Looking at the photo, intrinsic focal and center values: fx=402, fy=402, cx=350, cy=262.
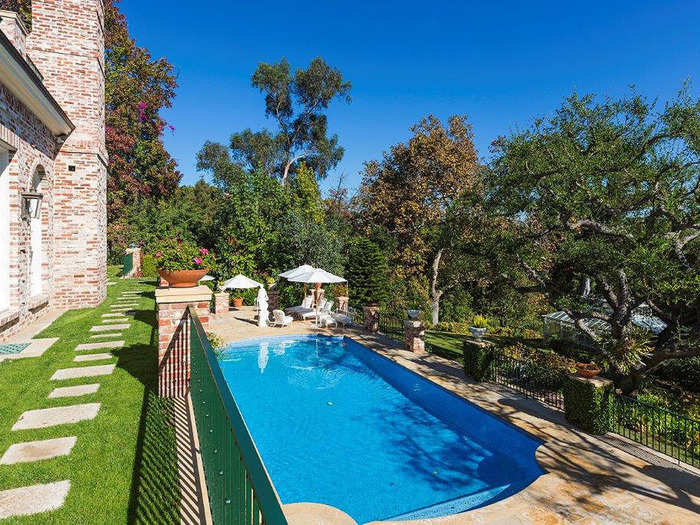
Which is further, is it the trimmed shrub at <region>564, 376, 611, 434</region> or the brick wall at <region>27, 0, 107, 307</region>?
the brick wall at <region>27, 0, 107, 307</region>

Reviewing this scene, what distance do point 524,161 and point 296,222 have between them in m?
12.7

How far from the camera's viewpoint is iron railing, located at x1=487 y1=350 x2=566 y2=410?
368 inches

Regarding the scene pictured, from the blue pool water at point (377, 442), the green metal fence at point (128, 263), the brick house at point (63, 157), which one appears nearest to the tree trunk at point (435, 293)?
the blue pool water at point (377, 442)

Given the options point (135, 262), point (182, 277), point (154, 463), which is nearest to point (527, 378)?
point (182, 277)

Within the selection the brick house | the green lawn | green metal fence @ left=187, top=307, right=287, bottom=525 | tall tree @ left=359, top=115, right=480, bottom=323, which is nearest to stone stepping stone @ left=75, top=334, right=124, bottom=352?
the green lawn

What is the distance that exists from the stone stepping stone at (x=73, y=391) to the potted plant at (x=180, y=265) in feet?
7.18

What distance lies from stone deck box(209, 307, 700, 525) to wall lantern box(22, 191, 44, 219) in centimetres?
1084

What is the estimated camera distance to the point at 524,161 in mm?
10836

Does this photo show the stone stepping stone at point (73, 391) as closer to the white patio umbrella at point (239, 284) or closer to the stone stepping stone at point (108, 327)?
the stone stepping stone at point (108, 327)

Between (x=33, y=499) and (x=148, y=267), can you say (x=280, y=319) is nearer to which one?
(x=33, y=499)

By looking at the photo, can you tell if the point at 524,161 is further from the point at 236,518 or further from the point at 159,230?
the point at 159,230

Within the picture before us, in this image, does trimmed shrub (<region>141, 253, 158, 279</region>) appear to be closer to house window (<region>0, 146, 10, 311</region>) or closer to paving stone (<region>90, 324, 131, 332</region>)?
paving stone (<region>90, 324, 131, 332</region>)

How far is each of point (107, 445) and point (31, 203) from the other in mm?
9044

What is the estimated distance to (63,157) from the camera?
13852 millimetres
